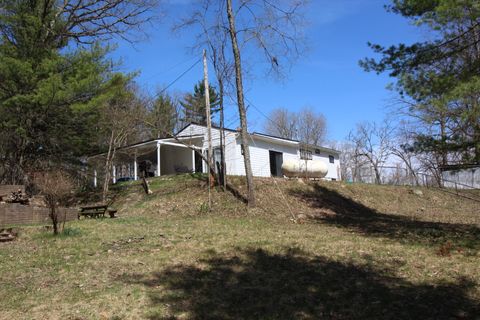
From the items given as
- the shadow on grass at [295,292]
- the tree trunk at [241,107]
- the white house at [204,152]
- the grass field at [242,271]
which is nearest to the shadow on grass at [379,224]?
the grass field at [242,271]

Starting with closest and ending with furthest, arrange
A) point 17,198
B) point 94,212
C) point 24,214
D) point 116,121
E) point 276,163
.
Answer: point 24,214 < point 17,198 < point 94,212 < point 116,121 < point 276,163

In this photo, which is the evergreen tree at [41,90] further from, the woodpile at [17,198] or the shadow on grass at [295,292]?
the shadow on grass at [295,292]

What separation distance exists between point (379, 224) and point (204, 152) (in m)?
13.7

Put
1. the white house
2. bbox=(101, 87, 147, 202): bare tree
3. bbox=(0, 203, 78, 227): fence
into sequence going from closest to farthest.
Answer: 1. bbox=(0, 203, 78, 227): fence
2. bbox=(101, 87, 147, 202): bare tree
3. the white house

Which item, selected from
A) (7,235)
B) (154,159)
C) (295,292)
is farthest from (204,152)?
(295,292)

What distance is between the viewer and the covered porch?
2317cm

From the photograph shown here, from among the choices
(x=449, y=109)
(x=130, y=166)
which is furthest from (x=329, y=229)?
(x=130, y=166)

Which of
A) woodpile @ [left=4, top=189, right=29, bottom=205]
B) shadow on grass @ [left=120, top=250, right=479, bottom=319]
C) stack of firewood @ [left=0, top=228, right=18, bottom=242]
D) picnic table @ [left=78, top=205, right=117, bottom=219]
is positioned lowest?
shadow on grass @ [left=120, top=250, right=479, bottom=319]

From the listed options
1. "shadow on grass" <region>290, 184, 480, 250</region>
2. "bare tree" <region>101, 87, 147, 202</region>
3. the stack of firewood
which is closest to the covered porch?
"bare tree" <region>101, 87, 147, 202</region>

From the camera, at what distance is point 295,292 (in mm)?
5711

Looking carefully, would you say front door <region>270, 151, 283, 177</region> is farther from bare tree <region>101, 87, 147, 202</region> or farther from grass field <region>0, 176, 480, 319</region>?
grass field <region>0, 176, 480, 319</region>

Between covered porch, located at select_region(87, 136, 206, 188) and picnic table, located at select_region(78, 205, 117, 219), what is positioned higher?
covered porch, located at select_region(87, 136, 206, 188)

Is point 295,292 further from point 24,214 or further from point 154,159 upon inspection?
point 154,159

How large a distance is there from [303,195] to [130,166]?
52.0ft
